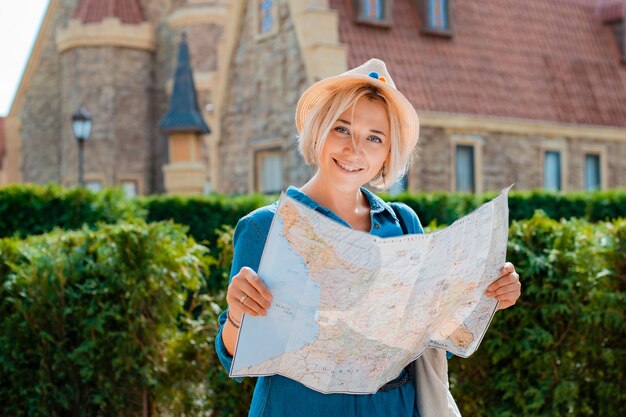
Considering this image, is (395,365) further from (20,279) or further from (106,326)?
(20,279)

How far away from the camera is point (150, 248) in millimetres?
5414

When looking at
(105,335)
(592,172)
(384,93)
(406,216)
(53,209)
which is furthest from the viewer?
(592,172)

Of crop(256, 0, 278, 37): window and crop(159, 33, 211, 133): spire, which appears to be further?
crop(159, 33, 211, 133): spire

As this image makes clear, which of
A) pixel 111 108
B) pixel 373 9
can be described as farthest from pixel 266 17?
pixel 111 108

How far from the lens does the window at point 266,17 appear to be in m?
18.0

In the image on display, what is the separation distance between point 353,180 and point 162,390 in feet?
10.3

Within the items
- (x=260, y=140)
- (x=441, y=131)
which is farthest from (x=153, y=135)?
(x=441, y=131)

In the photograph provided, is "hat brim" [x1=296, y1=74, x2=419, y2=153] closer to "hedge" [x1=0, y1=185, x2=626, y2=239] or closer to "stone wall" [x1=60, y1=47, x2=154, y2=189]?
"hedge" [x1=0, y1=185, x2=626, y2=239]

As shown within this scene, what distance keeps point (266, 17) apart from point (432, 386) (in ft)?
54.3

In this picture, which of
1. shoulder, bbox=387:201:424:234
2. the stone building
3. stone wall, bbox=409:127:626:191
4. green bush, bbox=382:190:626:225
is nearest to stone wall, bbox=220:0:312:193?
the stone building

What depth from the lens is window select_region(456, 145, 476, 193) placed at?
18.2 m

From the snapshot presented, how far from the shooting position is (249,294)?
233 centimetres

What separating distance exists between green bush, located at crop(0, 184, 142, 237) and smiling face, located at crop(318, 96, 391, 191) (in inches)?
358

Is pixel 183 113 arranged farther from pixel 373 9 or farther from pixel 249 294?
pixel 249 294
